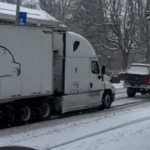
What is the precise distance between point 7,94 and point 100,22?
31926mm

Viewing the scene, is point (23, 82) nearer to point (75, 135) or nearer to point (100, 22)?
point (75, 135)

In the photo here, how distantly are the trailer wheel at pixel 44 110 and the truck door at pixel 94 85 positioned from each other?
2.29m

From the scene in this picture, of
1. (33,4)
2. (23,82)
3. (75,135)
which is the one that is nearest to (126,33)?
(33,4)

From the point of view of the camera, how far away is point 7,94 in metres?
14.0

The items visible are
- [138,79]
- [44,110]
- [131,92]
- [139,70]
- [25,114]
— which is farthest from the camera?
[131,92]

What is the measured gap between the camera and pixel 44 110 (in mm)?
16094

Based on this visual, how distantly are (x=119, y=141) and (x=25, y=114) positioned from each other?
6.54 m

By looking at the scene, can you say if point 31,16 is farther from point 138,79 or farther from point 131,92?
point 138,79

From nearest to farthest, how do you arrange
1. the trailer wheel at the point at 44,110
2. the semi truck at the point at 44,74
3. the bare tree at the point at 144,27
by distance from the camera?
the semi truck at the point at 44,74, the trailer wheel at the point at 44,110, the bare tree at the point at 144,27

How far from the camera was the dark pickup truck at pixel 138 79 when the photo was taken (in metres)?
24.7

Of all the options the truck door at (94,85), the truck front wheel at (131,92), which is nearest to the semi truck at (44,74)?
the truck door at (94,85)

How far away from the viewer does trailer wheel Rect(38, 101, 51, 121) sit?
1579 centimetres

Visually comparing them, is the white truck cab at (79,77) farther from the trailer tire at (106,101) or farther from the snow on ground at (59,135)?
the snow on ground at (59,135)

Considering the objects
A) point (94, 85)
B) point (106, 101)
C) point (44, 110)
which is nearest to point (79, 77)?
point (94, 85)
